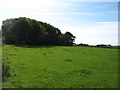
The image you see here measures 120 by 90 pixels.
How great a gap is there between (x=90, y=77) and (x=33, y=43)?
1773 inches

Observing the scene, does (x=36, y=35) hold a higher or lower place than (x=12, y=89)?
higher

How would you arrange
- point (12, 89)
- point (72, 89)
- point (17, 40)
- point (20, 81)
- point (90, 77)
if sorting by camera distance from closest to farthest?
1. point (12, 89)
2. point (72, 89)
3. point (20, 81)
4. point (90, 77)
5. point (17, 40)

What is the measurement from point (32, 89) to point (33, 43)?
160 feet

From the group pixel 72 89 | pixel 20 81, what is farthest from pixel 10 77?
pixel 72 89

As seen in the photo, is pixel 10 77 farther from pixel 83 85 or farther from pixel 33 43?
pixel 33 43

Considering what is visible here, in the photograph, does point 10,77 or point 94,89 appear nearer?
point 94,89

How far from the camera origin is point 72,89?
16406 millimetres

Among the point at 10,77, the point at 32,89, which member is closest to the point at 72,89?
the point at 32,89

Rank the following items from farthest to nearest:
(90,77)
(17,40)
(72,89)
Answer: (17,40) < (90,77) < (72,89)

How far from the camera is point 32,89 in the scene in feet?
51.9

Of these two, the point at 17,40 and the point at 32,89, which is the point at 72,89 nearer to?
the point at 32,89

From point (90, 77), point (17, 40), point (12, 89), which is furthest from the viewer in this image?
point (17, 40)

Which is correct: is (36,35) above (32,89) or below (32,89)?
above

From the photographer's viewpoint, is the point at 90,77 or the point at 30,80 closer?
the point at 30,80
